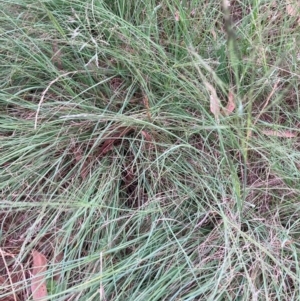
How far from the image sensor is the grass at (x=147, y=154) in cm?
108

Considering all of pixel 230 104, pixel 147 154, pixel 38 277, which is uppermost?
pixel 230 104

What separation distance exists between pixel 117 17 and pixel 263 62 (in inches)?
16.9

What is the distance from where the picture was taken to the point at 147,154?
126cm

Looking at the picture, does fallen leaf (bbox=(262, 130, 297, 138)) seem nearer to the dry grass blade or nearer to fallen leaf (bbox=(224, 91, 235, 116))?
fallen leaf (bbox=(224, 91, 235, 116))

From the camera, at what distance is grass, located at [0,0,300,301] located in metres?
1.08

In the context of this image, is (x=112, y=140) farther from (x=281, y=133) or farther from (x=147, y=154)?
(x=281, y=133)

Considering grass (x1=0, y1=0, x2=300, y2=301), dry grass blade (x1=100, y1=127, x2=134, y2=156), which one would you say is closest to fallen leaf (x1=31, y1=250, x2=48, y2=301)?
grass (x1=0, y1=0, x2=300, y2=301)

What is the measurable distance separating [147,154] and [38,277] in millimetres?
412

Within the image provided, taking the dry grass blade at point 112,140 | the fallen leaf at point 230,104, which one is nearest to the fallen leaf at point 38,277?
the dry grass blade at point 112,140

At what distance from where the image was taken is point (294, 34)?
138 centimetres

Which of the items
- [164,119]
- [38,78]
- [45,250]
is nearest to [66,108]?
[38,78]

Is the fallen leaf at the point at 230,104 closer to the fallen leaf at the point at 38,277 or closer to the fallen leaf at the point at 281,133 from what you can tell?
the fallen leaf at the point at 281,133

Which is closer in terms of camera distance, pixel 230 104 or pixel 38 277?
pixel 38 277

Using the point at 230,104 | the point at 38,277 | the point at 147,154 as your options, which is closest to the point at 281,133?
the point at 230,104
